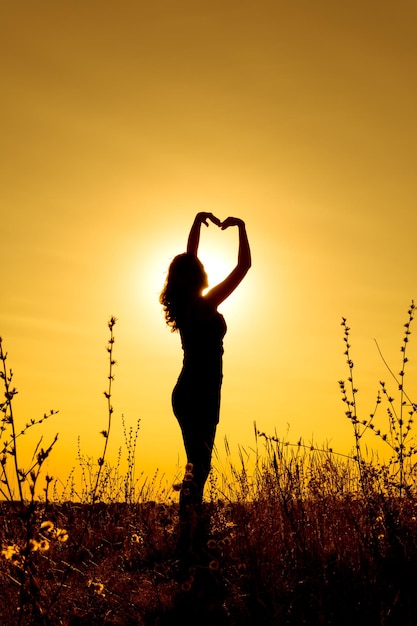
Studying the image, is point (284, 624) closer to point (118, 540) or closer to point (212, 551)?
point (212, 551)

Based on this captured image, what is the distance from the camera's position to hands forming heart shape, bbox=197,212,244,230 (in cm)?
561

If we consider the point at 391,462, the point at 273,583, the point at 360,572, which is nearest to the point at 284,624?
the point at 273,583

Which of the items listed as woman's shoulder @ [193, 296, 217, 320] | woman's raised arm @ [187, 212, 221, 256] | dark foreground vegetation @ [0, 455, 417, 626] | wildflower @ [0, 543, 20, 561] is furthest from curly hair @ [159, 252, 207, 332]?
wildflower @ [0, 543, 20, 561]

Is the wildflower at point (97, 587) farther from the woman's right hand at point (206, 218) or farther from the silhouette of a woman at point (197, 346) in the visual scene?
the woman's right hand at point (206, 218)

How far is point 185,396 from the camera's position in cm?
486

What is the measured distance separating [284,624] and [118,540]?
12.5ft

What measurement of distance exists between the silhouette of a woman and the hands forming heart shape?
4.1 inches

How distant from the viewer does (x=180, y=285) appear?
17.2 ft

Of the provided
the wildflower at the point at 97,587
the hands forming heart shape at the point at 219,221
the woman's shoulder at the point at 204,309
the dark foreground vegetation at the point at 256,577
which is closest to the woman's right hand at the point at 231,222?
the hands forming heart shape at the point at 219,221

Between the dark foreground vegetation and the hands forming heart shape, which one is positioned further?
the hands forming heart shape

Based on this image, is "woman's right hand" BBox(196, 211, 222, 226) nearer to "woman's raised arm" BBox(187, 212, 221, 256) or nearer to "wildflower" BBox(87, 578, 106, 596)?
"woman's raised arm" BBox(187, 212, 221, 256)

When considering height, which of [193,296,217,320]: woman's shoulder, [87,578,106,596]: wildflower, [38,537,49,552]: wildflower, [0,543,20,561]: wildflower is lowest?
[87,578,106,596]: wildflower

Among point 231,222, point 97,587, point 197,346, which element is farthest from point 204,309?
point 97,587

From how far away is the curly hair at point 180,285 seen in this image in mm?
5234
